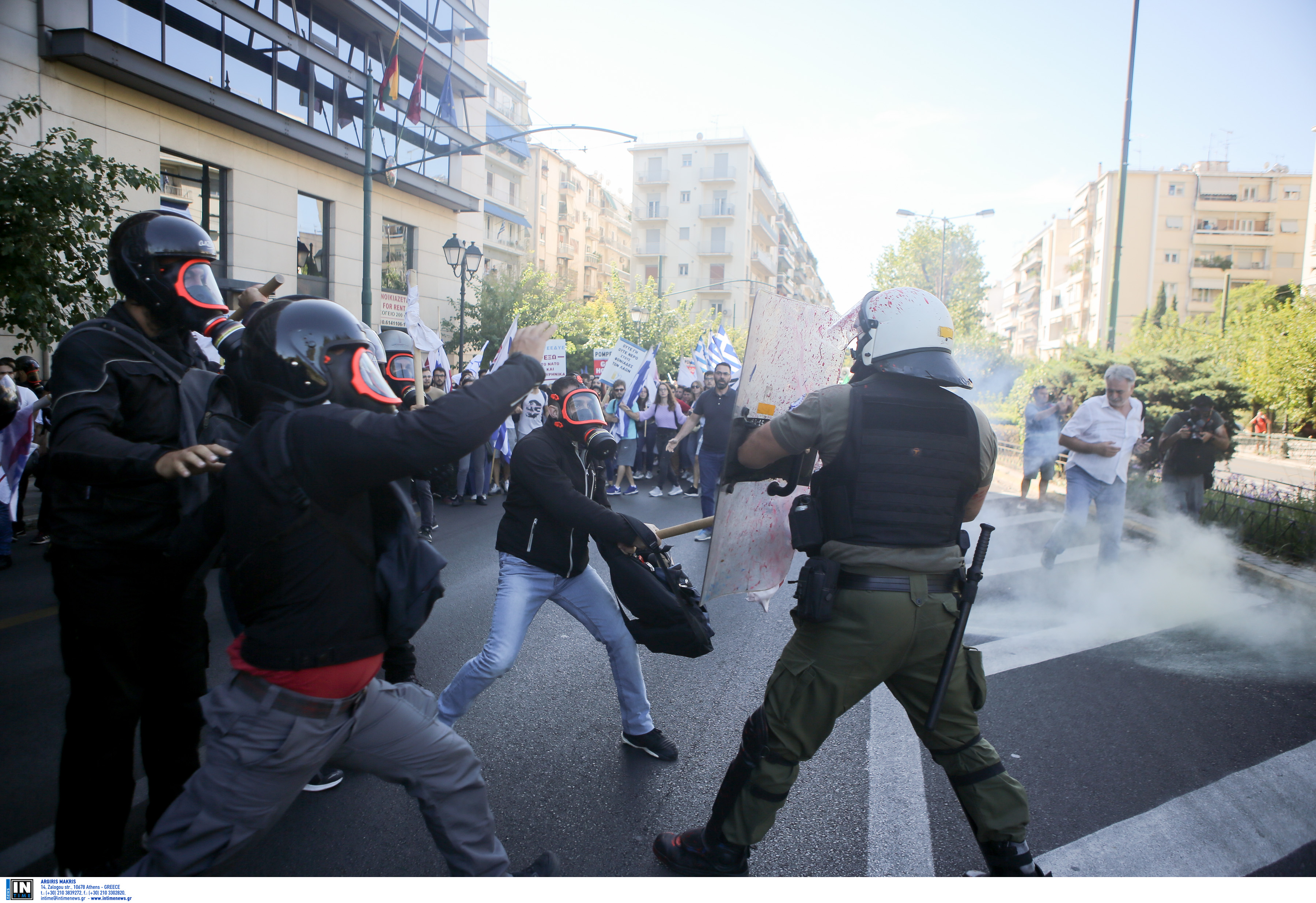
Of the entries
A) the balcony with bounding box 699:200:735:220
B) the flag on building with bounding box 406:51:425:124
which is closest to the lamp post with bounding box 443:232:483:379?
the flag on building with bounding box 406:51:425:124

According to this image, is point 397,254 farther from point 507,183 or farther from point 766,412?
point 507,183

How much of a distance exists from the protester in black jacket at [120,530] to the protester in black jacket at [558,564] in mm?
1200

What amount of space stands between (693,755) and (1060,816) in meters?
1.41

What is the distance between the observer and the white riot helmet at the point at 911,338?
8.11ft

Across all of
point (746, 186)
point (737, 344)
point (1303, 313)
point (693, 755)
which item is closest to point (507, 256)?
point (737, 344)

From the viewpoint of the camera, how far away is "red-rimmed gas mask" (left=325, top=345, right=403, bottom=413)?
1.87 meters

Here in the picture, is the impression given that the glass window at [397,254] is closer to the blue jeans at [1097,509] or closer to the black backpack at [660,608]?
the blue jeans at [1097,509]

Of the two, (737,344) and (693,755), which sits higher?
(737,344)

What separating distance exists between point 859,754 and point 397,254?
23371 mm

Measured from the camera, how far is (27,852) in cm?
258

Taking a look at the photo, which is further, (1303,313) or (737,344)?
(737,344)

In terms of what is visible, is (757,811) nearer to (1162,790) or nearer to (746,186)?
(1162,790)

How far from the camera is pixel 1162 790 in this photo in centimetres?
317

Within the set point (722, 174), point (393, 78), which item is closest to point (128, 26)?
point (393, 78)
